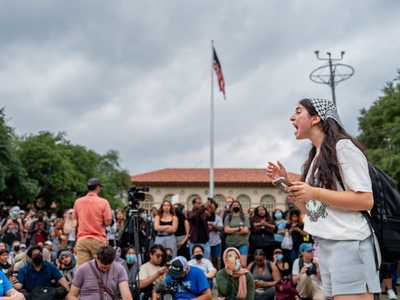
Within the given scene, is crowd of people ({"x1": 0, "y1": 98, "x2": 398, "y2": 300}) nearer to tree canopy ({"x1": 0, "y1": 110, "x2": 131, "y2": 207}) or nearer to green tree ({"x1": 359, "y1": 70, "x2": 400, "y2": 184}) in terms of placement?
green tree ({"x1": 359, "y1": 70, "x2": 400, "y2": 184})

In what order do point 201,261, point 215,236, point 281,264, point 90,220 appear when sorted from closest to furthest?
point 90,220 → point 201,261 → point 281,264 → point 215,236

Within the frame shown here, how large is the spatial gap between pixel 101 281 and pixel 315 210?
481 cm

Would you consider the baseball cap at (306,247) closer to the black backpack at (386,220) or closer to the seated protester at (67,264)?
the seated protester at (67,264)

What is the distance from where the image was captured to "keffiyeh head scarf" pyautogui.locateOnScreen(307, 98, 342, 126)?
250 centimetres

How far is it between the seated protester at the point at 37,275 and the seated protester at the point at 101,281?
6.19 ft

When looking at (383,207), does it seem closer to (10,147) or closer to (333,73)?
(333,73)

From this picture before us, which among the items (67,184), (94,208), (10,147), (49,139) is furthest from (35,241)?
(49,139)

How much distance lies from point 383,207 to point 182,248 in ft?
28.3

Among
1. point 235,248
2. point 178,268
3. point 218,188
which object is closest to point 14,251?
point 235,248

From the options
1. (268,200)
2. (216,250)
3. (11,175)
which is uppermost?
(268,200)

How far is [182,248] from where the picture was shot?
423 inches

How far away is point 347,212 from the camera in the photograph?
234 cm

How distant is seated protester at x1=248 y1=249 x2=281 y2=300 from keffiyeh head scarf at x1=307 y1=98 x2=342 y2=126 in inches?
289

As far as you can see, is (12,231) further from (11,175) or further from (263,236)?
(11,175)
